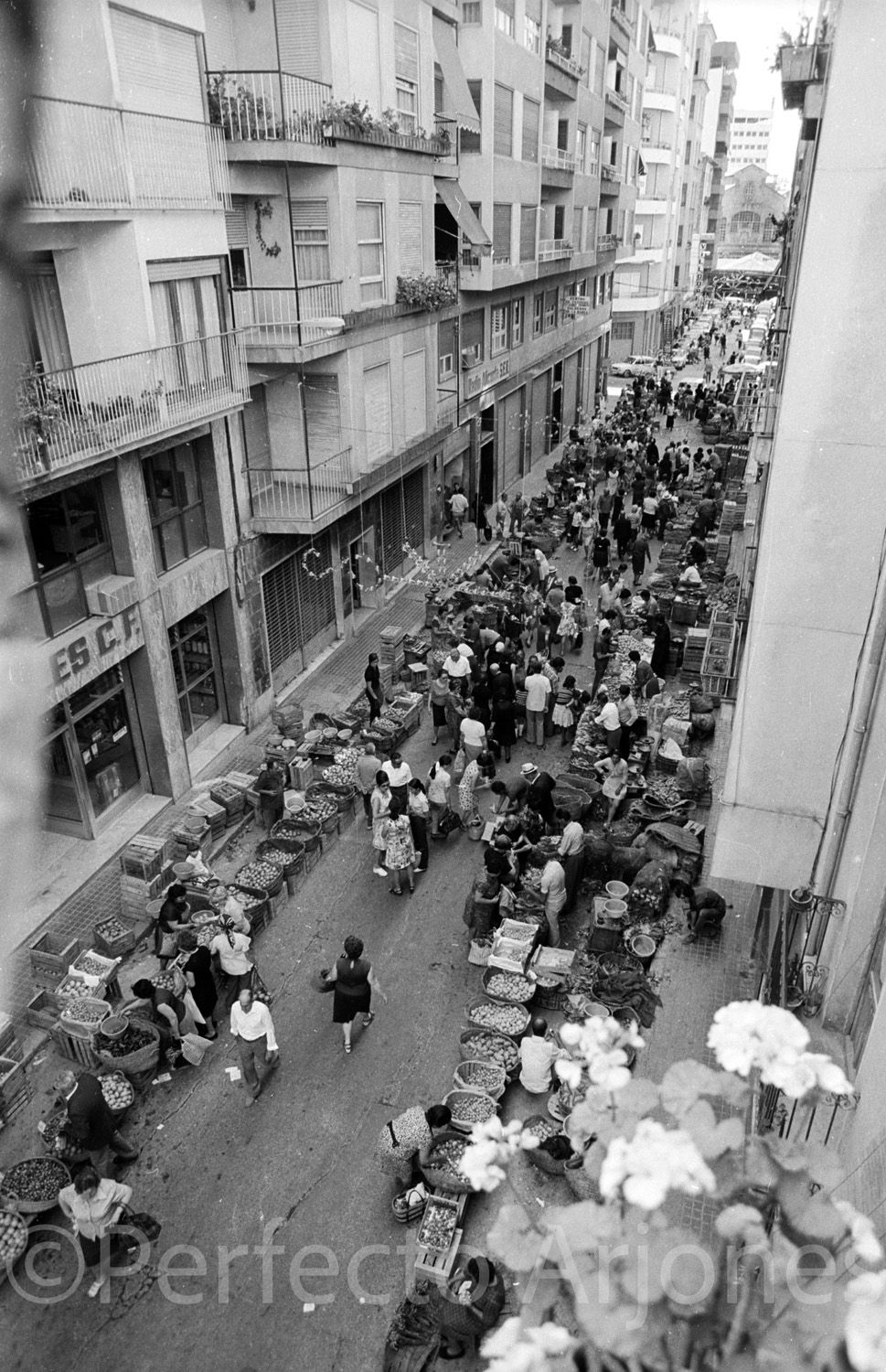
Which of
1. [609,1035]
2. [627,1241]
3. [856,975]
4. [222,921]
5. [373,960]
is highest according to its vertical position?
[609,1035]

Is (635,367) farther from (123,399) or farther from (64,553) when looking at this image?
(64,553)

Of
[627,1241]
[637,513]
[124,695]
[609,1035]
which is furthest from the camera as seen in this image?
[637,513]

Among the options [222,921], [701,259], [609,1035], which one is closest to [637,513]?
[222,921]

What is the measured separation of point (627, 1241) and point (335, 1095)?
7.68m

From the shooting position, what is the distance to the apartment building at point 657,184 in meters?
54.7

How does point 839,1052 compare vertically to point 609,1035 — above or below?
below

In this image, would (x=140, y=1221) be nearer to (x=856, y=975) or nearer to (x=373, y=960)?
(x=373, y=960)

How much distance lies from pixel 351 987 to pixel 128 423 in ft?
23.6

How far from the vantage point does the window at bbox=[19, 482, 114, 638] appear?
35.9 ft

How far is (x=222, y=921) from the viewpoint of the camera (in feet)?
34.0

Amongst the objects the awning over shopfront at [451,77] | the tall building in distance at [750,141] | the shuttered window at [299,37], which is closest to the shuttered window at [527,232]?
the awning over shopfront at [451,77]

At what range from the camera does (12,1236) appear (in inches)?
291

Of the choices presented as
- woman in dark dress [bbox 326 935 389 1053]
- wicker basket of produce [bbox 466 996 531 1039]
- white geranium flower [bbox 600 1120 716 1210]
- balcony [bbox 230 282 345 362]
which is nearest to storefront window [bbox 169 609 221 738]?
balcony [bbox 230 282 345 362]

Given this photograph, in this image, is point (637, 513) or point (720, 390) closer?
point (637, 513)
